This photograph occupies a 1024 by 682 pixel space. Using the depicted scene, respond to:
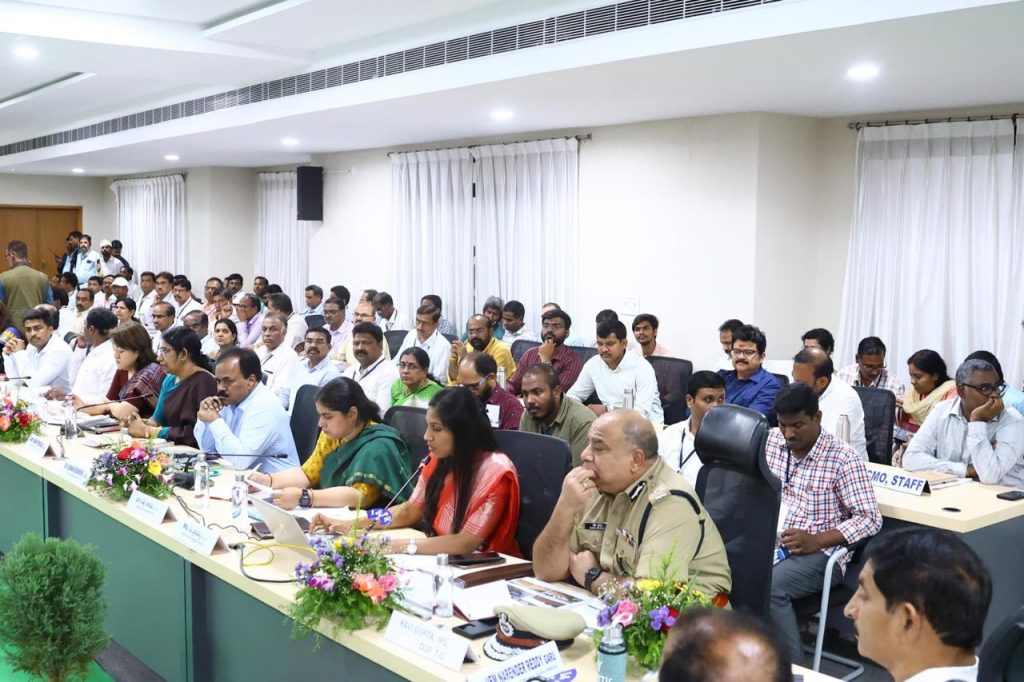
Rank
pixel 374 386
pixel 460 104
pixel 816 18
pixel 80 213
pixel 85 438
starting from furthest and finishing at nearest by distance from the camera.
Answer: pixel 80 213 → pixel 460 104 → pixel 374 386 → pixel 85 438 → pixel 816 18

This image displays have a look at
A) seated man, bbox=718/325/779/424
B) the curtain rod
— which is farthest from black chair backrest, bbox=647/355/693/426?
the curtain rod

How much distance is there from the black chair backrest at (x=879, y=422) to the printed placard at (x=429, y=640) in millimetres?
3074

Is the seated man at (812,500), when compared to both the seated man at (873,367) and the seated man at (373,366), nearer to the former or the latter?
the seated man at (873,367)

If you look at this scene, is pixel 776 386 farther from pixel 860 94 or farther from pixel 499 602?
pixel 499 602

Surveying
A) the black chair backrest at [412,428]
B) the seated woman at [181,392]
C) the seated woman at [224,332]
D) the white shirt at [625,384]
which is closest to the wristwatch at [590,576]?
the black chair backrest at [412,428]

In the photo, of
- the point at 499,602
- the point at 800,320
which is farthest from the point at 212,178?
the point at 499,602

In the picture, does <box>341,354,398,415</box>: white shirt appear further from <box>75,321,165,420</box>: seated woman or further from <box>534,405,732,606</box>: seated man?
<box>534,405,732,606</box>: seated man

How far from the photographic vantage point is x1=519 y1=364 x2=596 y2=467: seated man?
14.0ft

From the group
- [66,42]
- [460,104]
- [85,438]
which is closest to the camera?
[85,438]

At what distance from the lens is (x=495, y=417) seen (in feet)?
15.8

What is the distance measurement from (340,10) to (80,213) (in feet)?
39.0

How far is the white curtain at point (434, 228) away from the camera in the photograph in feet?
30.8

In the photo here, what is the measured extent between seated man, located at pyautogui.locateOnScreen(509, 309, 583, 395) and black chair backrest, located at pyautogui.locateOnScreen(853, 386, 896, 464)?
7.08 feet

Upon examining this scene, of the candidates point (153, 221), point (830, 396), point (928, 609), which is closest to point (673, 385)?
point (830, 396)
